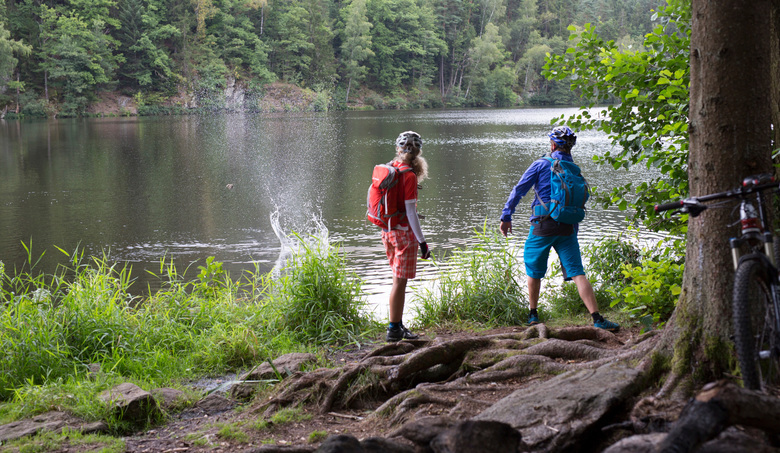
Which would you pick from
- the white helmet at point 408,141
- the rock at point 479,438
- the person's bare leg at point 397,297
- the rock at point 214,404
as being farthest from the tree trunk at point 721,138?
the rock at point 214,404

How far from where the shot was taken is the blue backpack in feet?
18.4

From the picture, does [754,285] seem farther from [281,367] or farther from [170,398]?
[170,398]

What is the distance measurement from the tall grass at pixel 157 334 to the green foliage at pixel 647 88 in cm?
301

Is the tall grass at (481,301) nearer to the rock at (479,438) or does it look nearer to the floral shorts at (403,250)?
the floral shorts at (403,250)

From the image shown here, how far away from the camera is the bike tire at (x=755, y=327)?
8.46 feet

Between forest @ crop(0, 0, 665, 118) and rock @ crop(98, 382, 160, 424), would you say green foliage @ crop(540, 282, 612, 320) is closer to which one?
rock @ crop(98, 382, 160, 424)

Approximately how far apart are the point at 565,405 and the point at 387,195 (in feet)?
9.55

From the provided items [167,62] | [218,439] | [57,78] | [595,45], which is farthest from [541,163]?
[167,62]

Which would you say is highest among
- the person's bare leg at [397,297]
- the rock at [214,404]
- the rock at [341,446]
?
the rock at [341,446]

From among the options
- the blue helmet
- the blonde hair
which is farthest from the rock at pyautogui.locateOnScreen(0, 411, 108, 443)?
the blue helmet

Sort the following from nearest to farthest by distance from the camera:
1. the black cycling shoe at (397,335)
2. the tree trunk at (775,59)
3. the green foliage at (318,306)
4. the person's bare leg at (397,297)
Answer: the tree trunk at (775,59) → the person's bare leg at (397,297) → the black cycling shoe at (397,335) → the green foliage at (318,306)

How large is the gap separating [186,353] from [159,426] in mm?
1753

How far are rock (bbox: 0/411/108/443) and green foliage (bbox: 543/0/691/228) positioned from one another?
4481 millimetres

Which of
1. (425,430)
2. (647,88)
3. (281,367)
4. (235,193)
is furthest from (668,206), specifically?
(235,193)
